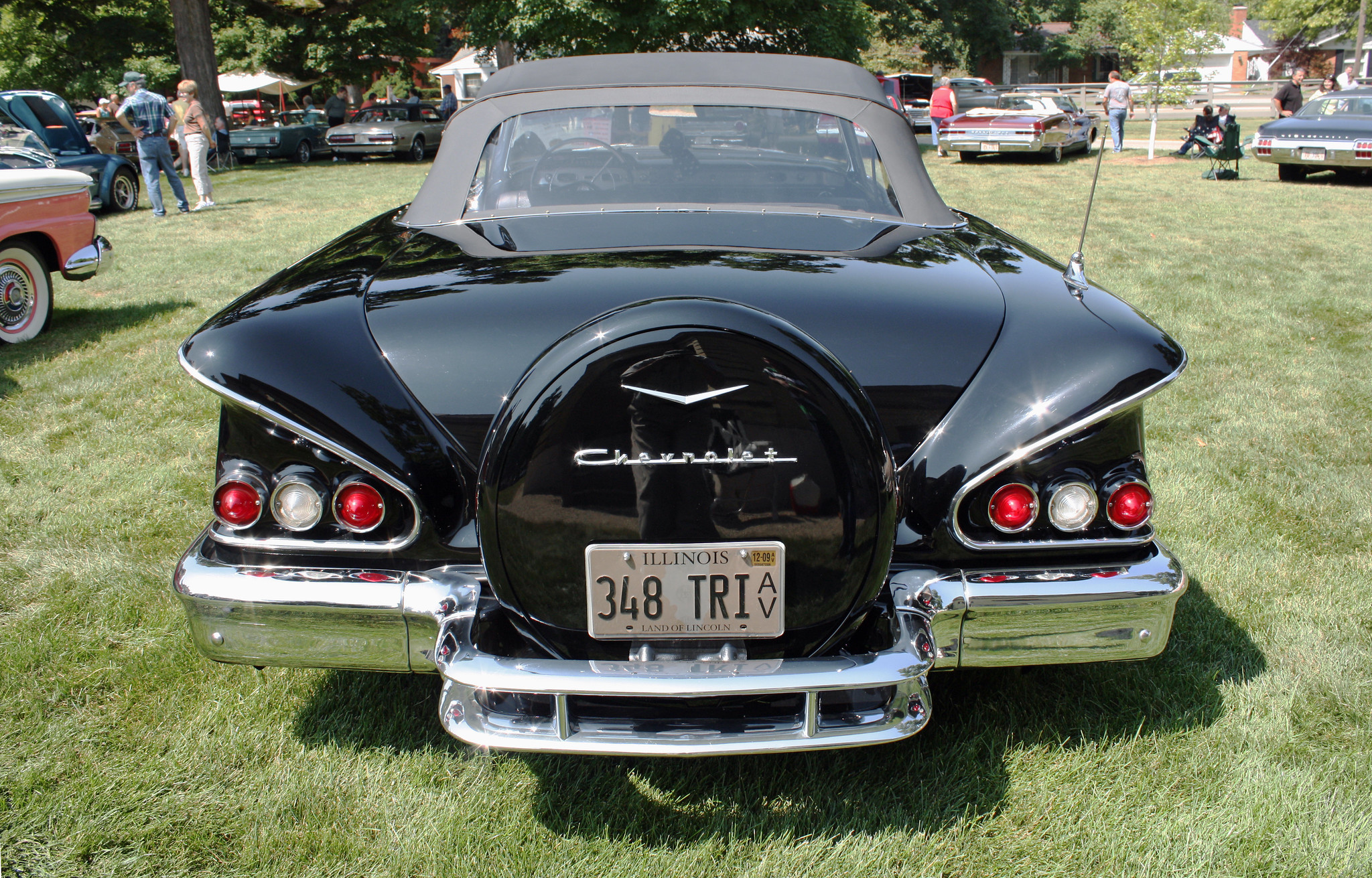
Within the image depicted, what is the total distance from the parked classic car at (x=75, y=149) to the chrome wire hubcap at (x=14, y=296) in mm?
7445

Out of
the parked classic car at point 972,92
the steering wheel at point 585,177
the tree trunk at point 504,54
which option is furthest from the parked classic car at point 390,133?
the steering wheel at point 585,177

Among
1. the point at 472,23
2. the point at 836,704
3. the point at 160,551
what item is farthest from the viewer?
the point at 472,23

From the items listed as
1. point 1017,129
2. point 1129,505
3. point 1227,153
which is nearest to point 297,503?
point 1129,505

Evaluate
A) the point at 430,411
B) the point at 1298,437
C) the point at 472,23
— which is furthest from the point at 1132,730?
the point at 472,23

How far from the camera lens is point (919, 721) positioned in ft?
5.97

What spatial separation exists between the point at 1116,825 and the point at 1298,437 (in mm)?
3198

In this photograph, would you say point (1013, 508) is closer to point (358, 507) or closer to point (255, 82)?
point (358, 507)

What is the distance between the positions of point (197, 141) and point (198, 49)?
11.0 meters

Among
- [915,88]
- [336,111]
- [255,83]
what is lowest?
[915,88]

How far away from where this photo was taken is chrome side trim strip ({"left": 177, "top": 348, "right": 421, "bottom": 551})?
1834 mm

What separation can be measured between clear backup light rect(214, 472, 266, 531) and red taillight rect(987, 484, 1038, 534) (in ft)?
4.86

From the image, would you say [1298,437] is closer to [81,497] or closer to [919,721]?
[919,721]

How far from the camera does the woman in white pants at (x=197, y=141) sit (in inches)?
509

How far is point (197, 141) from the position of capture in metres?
12.9
